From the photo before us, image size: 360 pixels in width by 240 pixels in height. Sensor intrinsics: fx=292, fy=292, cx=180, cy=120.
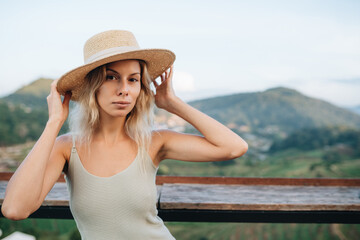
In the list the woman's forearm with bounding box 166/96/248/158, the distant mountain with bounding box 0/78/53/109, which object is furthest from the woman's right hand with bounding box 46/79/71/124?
the distant mountain with bounding box 0/78/53/109

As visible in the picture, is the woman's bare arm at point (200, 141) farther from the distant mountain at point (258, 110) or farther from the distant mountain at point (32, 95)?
the distant mountain at point (32, 95)

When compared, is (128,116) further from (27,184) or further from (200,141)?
(27,184)

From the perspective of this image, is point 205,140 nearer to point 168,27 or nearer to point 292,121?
point 168,27

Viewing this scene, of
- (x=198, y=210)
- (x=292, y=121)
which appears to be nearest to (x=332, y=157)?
(x=292, y=121)

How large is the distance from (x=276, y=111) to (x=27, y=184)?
173 inches

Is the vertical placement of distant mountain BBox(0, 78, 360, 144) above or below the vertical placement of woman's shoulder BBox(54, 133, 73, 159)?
below

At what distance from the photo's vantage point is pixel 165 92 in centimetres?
163

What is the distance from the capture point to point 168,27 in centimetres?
377

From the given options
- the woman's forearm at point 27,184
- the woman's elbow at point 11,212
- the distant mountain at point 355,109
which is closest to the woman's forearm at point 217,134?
the woman's forearm at point 27,184

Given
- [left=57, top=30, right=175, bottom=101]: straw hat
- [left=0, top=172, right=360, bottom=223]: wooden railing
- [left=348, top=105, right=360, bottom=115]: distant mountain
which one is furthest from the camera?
[left=348, top=105, right=360, bottom=115]: distant mountain

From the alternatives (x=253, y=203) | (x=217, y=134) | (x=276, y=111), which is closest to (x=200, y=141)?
(x=217, y=134)

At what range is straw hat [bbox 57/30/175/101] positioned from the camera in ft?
4.23

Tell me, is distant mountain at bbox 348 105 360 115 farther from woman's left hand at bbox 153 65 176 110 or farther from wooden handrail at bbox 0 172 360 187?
woman's left hand at bbox 153 65 176 110

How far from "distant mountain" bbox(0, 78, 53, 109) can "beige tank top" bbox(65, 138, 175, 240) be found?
306cm
